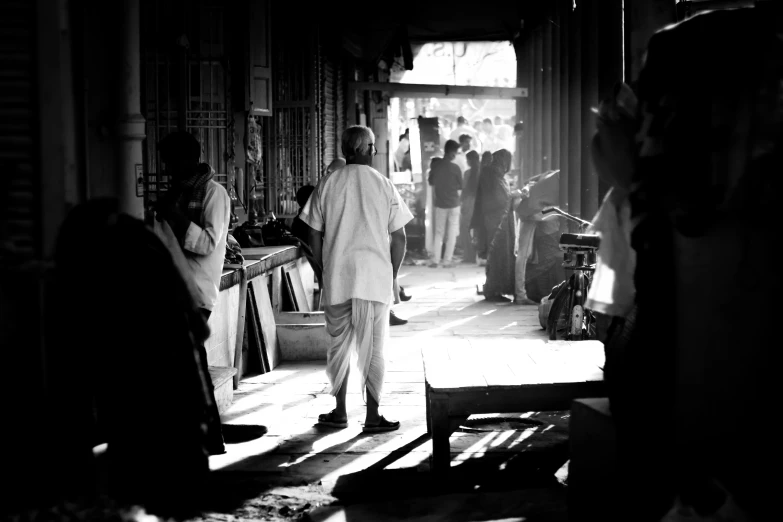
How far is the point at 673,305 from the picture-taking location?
3.52 meters

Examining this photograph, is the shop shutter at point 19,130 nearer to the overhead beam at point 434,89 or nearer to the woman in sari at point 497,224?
the woman in sari at point 497,224

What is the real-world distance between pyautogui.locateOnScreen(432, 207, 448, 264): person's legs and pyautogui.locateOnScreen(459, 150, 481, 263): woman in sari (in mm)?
726

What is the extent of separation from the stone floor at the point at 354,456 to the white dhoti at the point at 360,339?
0.33 m

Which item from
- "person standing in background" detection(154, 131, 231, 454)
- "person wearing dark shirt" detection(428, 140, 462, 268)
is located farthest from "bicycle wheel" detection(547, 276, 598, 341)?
"person wearing dark shirt" detection(428, 140, 462, 268)

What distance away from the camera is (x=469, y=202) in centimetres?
1834

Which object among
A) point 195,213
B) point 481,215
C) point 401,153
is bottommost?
Answer: point 481,215

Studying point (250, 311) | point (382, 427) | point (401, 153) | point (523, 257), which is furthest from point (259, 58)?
point (401, 153)

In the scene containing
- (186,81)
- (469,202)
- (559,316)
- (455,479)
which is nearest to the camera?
(455,479)

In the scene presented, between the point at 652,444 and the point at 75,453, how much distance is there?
2082mm

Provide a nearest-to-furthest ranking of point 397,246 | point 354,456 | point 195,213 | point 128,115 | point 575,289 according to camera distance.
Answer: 1. point 128,115
2. point 195,213
3. point 354,456
4. point 397,246
5. point 575,289

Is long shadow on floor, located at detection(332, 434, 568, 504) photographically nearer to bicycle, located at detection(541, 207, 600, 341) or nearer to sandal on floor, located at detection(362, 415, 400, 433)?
sandal on floor, located at detection(362, 415, 400, 433)

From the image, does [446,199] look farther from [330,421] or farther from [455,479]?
[455,479]

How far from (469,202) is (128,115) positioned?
1398 centimetres

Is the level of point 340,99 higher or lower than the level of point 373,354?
higher
